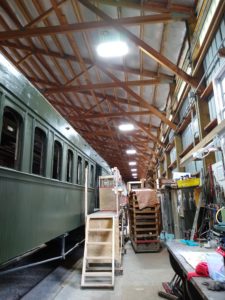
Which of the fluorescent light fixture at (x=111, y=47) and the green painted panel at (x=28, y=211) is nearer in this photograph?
the green painted panel at (x=28, y=211)

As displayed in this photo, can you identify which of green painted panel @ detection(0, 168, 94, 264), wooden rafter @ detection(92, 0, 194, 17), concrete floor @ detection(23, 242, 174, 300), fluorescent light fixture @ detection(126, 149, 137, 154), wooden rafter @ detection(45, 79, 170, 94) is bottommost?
concrete floor @ detection(23, 242, 174, 300)

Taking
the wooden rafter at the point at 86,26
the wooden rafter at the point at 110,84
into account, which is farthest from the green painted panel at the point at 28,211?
the wooden rafter at the point at 110,84

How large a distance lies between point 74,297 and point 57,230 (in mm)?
1098

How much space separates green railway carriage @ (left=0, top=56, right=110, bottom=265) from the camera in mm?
2742

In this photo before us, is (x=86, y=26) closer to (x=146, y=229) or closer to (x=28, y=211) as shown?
(x=28, y=211)

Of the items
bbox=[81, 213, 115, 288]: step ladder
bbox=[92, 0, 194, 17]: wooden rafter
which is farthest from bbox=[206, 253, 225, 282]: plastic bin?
bbox=[92, 0, 194, 17]: wooden rafter

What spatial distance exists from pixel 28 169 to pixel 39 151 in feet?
2.23

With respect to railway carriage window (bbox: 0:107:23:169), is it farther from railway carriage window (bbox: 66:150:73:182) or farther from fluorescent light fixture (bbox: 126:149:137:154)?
fluorescent light fixture (bbox: 126:149:137:154)

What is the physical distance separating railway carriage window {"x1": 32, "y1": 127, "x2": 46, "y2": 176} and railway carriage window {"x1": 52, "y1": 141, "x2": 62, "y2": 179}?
0.60 m

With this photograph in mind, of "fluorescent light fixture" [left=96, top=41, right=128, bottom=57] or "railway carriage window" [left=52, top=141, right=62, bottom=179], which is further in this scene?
"fluorescent light fixture" [left=96, top=41, right=128, bottom=57]

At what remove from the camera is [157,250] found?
23.2ft

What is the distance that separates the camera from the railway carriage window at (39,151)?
147 inches

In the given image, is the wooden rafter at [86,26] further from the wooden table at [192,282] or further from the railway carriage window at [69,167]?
the wooden table at [192,282]

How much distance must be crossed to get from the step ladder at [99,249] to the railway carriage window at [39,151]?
1802 mm
